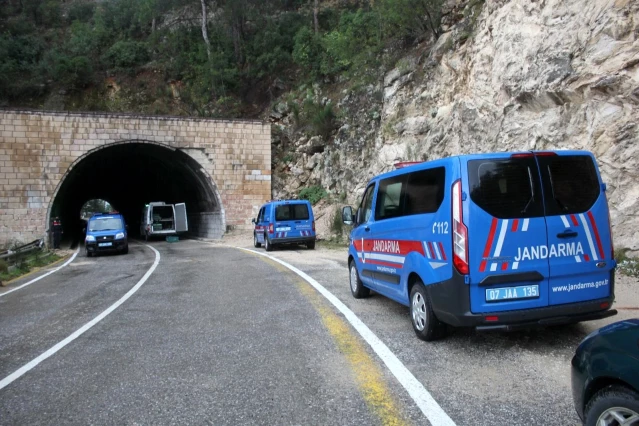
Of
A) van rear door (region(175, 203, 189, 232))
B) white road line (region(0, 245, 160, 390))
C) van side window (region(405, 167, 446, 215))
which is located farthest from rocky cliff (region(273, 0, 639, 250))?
van rear door (region(175, 203, 189, 232))

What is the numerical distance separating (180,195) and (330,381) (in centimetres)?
3808

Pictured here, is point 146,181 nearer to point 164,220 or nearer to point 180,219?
point 164,220

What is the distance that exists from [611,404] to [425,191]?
3089 millimetres

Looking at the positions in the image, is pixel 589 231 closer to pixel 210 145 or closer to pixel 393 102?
pixel 393 102

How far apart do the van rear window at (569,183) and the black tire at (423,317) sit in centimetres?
160

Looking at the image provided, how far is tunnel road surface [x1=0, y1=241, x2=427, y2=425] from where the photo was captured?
3.66 metres

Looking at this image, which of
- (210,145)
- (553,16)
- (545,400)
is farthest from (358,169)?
(545,400)

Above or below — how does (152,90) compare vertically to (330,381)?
above

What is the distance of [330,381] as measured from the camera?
421 centimetres

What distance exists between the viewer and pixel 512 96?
14719mm

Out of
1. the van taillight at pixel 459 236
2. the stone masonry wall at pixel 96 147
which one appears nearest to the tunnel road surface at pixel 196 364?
the van taillight at pixel 459 236

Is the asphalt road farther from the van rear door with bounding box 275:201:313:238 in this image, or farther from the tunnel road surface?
the van rear door with bounding box 275:201:313:238

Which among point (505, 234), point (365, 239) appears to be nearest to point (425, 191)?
point (505, 234)

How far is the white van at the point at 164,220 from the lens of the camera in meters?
32.9
